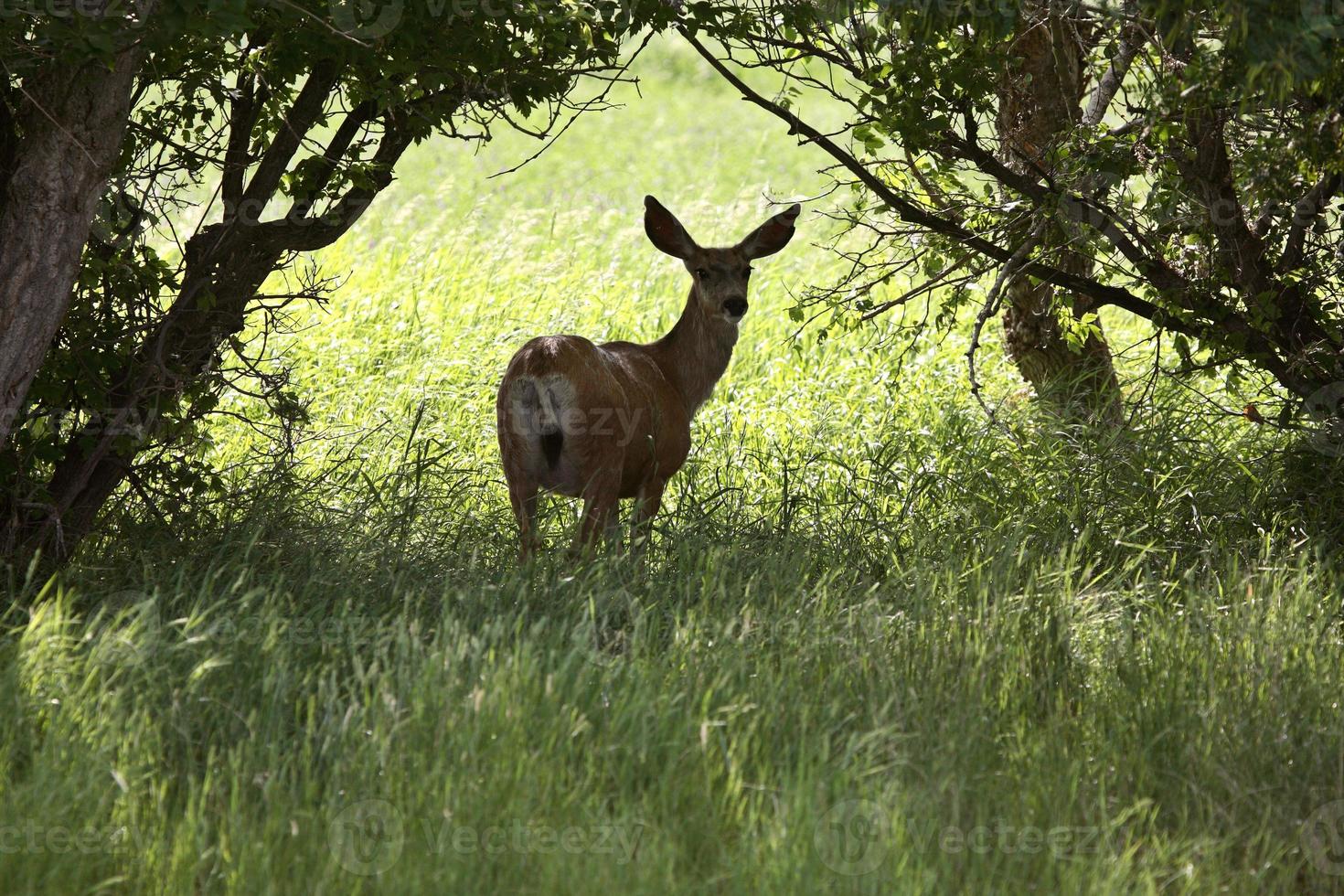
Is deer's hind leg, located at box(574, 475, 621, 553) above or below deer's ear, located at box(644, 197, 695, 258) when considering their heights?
below

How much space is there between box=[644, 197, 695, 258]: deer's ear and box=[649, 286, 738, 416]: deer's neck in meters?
0.25

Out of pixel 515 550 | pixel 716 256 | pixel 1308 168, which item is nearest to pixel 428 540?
pixel 515 550

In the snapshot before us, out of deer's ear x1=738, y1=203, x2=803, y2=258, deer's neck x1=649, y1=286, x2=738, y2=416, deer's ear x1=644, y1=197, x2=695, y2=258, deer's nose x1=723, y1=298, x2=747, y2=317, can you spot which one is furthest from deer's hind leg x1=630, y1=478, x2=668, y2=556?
deer's ear x1=738, y1=203, x2=803, y2=258

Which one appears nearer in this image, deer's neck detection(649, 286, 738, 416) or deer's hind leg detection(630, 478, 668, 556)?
deer's hind leg detection(630, 478, 668, 556)

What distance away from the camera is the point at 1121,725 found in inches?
156

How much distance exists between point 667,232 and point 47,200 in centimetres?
289

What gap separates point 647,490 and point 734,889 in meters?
2.92

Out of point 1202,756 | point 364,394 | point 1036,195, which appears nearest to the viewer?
point 1202,756

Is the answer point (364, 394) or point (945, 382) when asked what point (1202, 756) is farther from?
point (364, 394)

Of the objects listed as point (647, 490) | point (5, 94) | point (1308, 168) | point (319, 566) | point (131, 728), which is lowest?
point (131, 728)

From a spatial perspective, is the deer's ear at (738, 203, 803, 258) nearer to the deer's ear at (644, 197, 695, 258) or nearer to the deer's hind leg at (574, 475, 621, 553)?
the deer's ear at (644, 197, 695, 258)

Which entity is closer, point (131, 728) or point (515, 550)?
point (131, 728)

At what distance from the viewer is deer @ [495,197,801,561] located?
5547 millimetres

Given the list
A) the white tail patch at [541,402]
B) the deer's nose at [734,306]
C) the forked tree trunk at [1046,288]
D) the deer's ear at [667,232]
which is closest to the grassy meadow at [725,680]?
the forked tree trunk at [1046,288]
